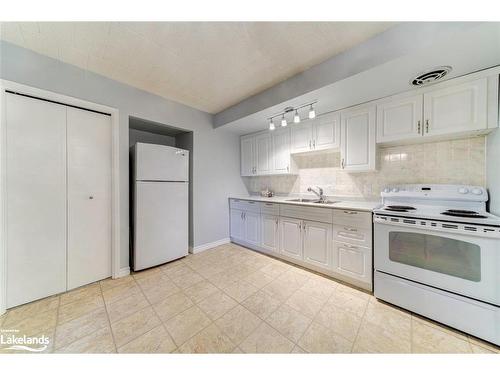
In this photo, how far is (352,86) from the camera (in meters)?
1.69

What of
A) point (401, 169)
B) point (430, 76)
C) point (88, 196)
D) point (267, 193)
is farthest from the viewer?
point (267, 193)

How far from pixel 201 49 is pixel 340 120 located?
1.82 metres

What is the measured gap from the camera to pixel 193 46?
5.02ft

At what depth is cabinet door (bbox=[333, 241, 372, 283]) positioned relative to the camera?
5.89ft

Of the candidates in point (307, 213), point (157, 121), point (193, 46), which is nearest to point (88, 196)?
point (157, 121)

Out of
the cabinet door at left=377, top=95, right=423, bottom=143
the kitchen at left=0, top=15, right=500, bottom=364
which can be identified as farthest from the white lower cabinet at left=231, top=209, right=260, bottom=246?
the cabinet door at left=377, top=95, right=423, bottom=143

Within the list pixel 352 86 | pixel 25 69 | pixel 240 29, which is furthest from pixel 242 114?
pixel 25 69

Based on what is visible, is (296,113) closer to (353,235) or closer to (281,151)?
(281,151)

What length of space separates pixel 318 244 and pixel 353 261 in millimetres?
403

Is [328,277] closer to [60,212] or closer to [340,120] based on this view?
[340,120]

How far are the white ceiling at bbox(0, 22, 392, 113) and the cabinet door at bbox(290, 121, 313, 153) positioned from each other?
812 millimetres

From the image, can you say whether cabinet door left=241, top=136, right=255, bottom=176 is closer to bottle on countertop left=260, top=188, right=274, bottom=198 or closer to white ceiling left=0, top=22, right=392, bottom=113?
bottle on countertop left=260, top=188, right=274, bottom=198

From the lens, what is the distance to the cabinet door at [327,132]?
7.52 ft

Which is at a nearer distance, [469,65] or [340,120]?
[469,65]
